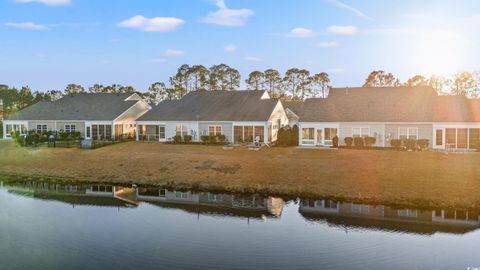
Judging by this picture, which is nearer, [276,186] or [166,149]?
[276,186]

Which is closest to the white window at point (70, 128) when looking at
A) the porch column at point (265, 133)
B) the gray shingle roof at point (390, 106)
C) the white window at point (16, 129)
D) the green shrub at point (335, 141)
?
the white window at point (16, 129)

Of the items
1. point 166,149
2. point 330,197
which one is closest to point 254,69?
point 166,149

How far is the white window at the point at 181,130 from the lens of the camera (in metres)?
38.2

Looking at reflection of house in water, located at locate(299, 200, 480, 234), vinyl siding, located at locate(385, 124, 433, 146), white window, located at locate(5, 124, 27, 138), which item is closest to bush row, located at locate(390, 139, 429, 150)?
vinyl siding, located at locate(385, 124, 433, 146)

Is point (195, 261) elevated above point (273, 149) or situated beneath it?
situated beneath

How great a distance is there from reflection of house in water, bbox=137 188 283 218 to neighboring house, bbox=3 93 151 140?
19596 millimetres

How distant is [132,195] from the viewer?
23.5 meters

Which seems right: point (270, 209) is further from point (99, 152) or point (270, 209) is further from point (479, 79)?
point (479, 79)

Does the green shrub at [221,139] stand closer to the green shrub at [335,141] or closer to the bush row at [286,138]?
the bush row at [286,138]

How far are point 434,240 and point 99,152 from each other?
1028 inches

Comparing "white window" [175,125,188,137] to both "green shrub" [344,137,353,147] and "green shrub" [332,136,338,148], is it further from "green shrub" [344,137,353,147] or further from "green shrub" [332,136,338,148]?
"green shrub" [344,137,353,147]

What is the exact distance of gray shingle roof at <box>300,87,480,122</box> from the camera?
102 ft

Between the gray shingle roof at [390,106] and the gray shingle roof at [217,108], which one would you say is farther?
the gray shingle roof at [217,108]

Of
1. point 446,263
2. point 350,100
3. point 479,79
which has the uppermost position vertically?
point 479,79
